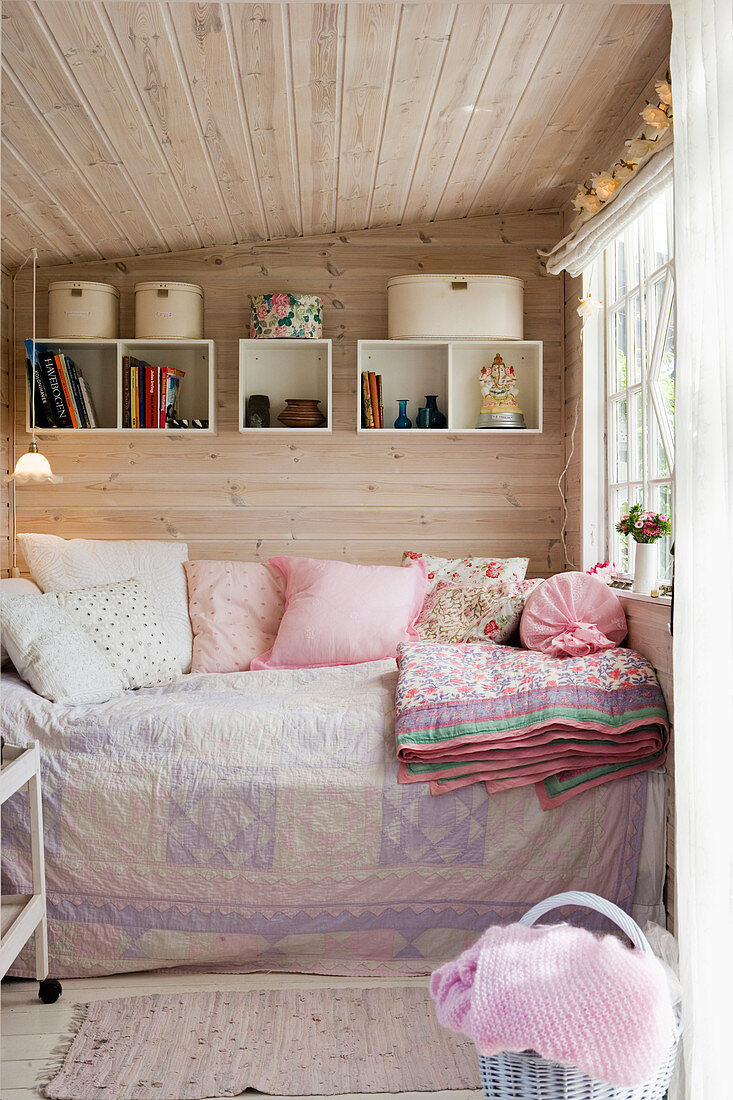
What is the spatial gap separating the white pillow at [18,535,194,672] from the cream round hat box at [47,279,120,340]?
0.77m

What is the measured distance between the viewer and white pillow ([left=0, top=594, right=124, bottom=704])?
7.75ft

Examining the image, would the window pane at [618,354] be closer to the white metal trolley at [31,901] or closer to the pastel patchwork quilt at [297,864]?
the pastel patchwork quilt at [297,864]

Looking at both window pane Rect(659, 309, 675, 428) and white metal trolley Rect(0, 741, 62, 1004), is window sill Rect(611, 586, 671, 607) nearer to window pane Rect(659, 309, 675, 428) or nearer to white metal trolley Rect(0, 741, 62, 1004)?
window pane Rect(659, 309, 675, 428)

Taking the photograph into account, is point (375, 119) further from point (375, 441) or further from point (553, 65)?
point (375, 441)

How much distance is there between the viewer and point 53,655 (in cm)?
240

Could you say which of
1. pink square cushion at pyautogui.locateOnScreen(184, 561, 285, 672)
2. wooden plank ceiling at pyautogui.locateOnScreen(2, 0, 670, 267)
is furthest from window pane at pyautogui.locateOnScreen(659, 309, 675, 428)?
pink square cushion at pyautogui.locateOnScreen(184, 561, 285, 672)

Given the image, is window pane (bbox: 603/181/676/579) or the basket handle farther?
window pane (bbox: 603/181/676/579)

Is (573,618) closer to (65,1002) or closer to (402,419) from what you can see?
(402,419)

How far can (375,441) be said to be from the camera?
3535mm

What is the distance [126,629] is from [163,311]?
1.27 m

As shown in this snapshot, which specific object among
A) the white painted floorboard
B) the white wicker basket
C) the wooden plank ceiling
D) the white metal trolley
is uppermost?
the wooden plank ceiling

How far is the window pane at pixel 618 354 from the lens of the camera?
299cm

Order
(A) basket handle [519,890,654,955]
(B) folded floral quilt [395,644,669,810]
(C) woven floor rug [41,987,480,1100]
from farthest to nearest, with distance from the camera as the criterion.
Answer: (B) folded floral quilt [395,644,669,810] → (C) woven floor rug [41,987,480,1100] → (A) basket handle [519,890,654,955]

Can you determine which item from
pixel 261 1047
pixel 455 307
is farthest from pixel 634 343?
pixel 261 1047
